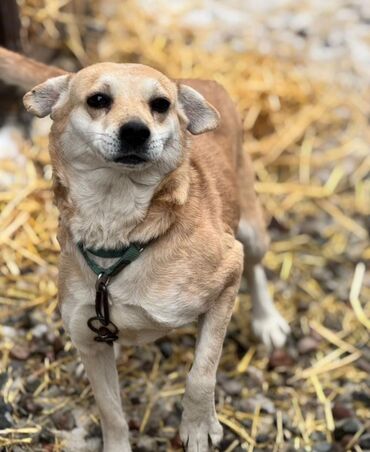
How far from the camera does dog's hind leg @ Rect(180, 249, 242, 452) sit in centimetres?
350

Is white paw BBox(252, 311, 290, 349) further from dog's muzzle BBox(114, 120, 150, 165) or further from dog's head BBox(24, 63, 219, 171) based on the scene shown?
dog's muzzle BBox(114, 120, 150, 165)

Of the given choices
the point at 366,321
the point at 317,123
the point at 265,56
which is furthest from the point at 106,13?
the point at 366,321

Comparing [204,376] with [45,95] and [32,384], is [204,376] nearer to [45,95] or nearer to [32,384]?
[32,384]

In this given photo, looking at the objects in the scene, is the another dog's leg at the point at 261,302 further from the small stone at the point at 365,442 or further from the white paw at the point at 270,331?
the small stone at the point at 365,442

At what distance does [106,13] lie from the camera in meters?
6.52

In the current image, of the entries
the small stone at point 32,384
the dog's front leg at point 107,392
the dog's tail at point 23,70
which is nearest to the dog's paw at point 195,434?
the dog's front leg at point 107,392

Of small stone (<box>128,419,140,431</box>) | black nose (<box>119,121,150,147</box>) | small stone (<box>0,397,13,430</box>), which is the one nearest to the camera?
black nose (<box>119,121,150,147</box>)

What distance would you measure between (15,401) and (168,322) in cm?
104

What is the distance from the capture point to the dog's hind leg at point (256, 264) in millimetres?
4422

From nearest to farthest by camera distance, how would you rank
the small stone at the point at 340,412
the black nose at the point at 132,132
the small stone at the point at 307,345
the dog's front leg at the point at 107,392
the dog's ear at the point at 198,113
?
1. the black nose at the point at 132,132
2. the dog's ear at the point at 198,113
3. the dog's front leg at the point at 107,392
4. the small stone at the point at 340,412
5. the small stone at the point at 307,345

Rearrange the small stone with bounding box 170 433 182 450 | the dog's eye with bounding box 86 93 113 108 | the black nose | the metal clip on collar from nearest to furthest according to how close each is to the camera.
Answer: the black nose → the dog's eye with bounding box 86 93 113 108 → the metal clip on collar → the small stone with bounding box 170 433 182 450

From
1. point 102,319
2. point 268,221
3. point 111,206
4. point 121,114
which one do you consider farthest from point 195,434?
point 268,221

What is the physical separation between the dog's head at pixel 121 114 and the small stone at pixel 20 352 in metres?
1.36

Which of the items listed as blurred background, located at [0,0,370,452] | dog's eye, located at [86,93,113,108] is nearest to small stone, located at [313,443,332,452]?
blurred background, located at [0,0,370,452]
